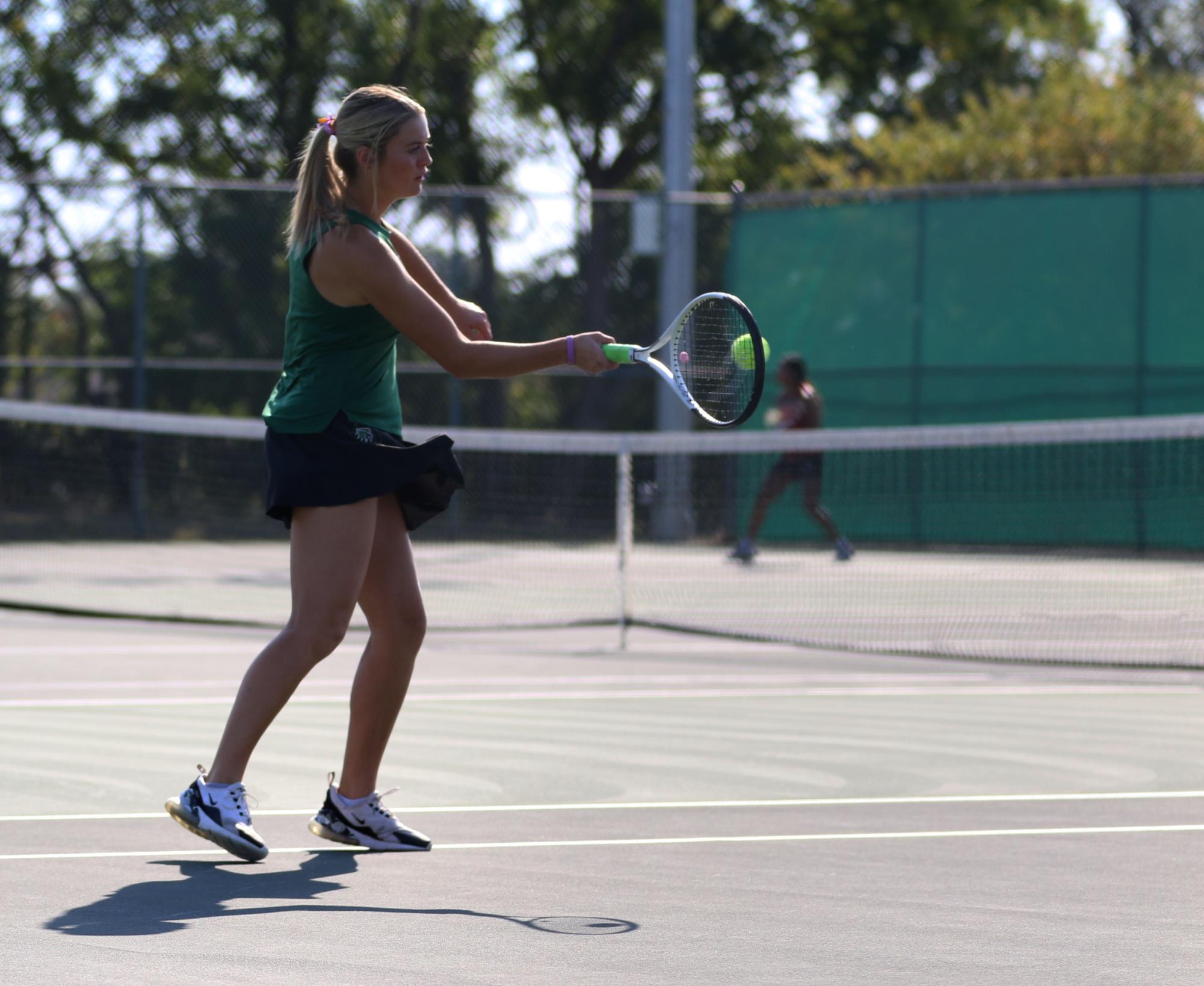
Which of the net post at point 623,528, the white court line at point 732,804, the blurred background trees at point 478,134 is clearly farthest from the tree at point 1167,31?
the white court line at point 732,804

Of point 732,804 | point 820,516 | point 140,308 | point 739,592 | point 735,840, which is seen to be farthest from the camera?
point 140,308

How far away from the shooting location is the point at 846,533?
16297 millimetres

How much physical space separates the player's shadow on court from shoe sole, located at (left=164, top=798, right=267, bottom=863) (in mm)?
43

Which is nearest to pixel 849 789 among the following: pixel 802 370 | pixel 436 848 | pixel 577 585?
pixel 436 848

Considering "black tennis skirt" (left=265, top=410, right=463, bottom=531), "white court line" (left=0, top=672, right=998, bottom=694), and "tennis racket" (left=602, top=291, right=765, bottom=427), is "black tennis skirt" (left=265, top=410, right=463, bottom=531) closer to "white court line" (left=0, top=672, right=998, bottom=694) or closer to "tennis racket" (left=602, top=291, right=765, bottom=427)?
"tennis racket" (left=602, top=291, right=765, bottom=427)

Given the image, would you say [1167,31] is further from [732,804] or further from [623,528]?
[732,804]

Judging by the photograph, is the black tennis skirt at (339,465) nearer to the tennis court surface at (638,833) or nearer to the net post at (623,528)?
the tennis court surface at (638,833)

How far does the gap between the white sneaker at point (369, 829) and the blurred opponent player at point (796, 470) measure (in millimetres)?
9520

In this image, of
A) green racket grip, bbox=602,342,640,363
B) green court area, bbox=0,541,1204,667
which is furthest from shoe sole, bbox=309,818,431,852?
green court area, bbox=0,541,1204,667

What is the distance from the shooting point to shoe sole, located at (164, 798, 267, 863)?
14.3 ft

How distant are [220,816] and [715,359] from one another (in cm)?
160

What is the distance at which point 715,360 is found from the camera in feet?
15.8

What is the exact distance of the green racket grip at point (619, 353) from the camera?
4238mm

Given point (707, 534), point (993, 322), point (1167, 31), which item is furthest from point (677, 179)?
point (1167, 31)
